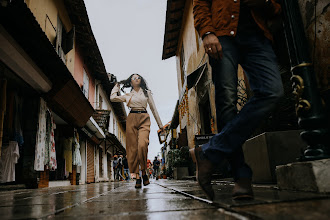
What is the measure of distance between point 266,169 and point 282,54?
7.17 ft

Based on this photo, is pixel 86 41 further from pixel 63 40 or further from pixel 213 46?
pixel 213 46

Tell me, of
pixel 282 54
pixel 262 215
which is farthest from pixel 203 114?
pixel 262 215

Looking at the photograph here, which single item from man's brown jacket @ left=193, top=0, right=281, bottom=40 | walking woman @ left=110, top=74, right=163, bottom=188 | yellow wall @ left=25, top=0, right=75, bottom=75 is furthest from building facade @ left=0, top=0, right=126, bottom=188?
man's brown jacket @ left=193, top=0, right=281, bottom=40

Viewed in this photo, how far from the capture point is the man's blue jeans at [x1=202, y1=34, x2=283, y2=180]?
166 centimetres

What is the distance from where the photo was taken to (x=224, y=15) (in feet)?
6.10

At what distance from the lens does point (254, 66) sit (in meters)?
1.81

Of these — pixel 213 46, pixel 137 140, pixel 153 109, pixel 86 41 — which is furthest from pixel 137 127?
pixel 86 41

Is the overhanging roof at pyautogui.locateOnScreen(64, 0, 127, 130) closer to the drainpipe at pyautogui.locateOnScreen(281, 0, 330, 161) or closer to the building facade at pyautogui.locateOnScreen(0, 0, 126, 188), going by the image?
the building facade at pyautogui.locateOnScreen(0, 0, 126, 188)

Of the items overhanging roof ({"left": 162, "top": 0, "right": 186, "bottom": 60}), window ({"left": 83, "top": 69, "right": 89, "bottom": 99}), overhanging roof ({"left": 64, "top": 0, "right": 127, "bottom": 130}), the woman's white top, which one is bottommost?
the woman's white top

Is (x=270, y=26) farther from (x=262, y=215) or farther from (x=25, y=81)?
(x=25, y=81)

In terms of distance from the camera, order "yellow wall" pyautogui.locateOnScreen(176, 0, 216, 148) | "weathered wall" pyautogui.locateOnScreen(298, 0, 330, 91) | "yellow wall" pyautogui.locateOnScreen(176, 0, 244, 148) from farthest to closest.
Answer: "yellow wall" pyautogui.locateOnScreen(176, 0, 216, 148) → "yellow wall" pyautogui.locateOnScreen(176, 0, 244, 148) → "weathered wall" pyautogui.locateOnScreen(298, 0, 330, 91)

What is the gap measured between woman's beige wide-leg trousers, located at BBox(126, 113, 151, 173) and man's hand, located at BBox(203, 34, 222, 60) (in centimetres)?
310

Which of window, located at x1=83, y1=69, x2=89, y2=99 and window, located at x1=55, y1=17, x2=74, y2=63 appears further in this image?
window, located at x1=83, y1=69, x2=89, y2=99

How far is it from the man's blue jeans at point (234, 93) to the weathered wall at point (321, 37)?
862mm
